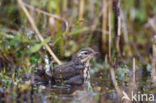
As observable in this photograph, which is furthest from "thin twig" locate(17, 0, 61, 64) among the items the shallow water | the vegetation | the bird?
the shallow water

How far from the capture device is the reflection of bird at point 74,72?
716 centimetres

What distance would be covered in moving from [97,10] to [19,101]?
5972 millimetres

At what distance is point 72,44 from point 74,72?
233 centimetres

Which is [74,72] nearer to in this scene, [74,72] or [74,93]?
[74,72]

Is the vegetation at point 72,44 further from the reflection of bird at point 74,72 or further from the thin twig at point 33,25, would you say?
the reflection of bird at point 74,72

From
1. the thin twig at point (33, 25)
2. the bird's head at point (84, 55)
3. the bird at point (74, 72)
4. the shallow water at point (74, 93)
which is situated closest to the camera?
the shallow water at point (74, 93)

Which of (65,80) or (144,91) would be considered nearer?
(144,91)

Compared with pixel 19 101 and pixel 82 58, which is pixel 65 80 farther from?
pixel 19 101

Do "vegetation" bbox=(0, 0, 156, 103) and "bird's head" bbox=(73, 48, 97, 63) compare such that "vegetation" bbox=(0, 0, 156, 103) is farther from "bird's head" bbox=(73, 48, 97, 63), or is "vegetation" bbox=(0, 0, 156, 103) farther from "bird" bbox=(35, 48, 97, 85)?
"bird's head" bbox=(73, 48, 97, 63)

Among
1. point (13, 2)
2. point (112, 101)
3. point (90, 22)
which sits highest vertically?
point (13, 2)

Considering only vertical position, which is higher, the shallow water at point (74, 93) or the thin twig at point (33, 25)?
the thin twig at point (33, 25)

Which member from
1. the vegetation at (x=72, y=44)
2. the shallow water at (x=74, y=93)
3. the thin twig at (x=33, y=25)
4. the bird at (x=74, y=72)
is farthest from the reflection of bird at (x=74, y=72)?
the thin twig at (x=33, y=25)

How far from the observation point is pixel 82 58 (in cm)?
796

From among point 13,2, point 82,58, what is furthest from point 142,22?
point 82,58
